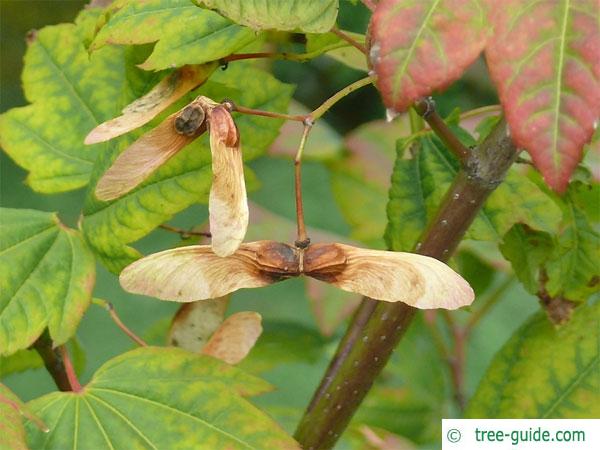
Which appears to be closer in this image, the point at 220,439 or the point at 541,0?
the point at 541,0

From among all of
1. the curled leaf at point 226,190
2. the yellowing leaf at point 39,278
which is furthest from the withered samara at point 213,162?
the yellowing leaf at point 39,278

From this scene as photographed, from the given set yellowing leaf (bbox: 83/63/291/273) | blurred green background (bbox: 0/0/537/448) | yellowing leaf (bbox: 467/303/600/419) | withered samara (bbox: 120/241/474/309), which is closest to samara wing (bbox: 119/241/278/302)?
withered samara (bbox: 120/241/474/309)

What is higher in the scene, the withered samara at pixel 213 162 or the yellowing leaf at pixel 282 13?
the yellowing leaf at pixel 282 13

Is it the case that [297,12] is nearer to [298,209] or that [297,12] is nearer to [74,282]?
[298,209]

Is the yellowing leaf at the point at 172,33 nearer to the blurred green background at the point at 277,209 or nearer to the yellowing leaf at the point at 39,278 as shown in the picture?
the yellowing leaf at the point at 39,278

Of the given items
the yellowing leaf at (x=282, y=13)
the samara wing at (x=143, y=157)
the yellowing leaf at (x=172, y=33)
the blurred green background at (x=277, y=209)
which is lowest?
the blurred green background at (x=277, y=209)

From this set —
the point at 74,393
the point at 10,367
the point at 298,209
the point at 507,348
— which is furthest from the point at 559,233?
the point at 10,367
